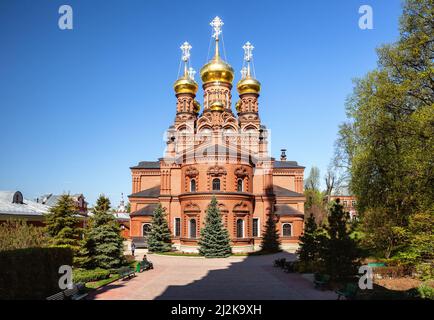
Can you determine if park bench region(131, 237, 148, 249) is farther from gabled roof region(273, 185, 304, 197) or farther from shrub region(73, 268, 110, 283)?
shrub region(73, 268, 110, 283)

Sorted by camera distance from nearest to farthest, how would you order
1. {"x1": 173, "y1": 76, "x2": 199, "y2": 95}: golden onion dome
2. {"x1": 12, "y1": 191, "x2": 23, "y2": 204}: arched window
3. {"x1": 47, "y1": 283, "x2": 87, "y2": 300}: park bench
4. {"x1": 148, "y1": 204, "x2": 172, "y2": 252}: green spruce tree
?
{"x1": 47, "y1": 283, "x2": 87, "y2": 300}: park bench, {"x1": 12, "y1": 191, "x2": 23, "y2": 204}: arched window, {"x1": 148, "y1": 204, "x2": 172, "y2": 252}: green spruce tree, {"x1": 173, "y1": 76, "x2": 199, "y2": 95}: golden onion dome

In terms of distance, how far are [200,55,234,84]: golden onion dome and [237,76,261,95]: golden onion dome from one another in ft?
5.87

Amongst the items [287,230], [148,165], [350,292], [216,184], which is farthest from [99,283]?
[148,165]

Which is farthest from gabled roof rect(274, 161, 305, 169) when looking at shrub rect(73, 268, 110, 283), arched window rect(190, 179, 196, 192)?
shrub rect(73, 268, 110, 283)

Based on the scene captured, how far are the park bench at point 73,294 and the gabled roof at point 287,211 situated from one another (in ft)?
89.6

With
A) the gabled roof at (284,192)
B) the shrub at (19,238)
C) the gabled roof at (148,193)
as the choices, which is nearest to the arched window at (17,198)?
the shrub at (19,238)

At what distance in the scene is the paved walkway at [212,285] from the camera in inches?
561

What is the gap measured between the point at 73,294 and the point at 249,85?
122 feet

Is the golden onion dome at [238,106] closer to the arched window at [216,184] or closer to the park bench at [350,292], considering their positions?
the arched window at [216,184]

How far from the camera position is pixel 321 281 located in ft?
51.6

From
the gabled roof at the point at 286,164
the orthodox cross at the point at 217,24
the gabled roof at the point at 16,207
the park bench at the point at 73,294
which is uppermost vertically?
the orthodox cross at the point at 217,24

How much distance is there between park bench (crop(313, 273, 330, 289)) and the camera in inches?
614

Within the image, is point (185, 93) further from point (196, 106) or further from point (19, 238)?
point (19, 238)
